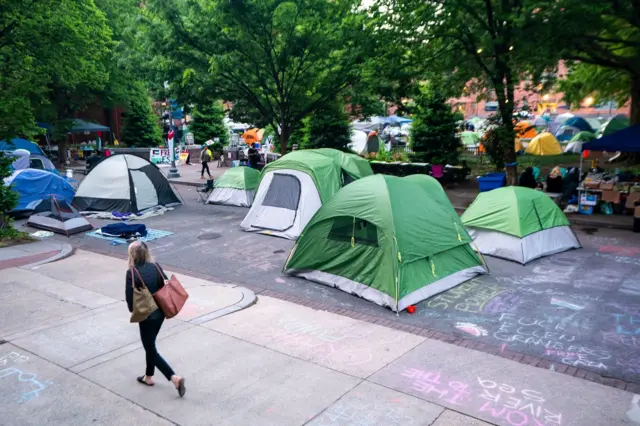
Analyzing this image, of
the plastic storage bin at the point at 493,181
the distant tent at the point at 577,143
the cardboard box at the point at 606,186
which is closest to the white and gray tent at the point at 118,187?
the plastic storage bin at the point at 493,181

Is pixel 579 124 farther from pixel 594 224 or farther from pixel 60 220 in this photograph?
pixel 60 220

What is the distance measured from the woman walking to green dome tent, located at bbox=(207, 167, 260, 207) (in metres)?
12.3

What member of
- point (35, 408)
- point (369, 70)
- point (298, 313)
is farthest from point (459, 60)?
point (35, 408)

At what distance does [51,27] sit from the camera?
1803 centimetres

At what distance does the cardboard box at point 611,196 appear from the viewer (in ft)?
47.2

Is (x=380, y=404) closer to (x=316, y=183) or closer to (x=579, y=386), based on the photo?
(x=579, y=386)

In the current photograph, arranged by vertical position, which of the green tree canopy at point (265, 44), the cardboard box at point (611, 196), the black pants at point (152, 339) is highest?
the green tree canopy at point (265, 44)

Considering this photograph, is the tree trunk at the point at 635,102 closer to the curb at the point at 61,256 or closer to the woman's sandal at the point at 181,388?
A: the curb at the point at 61,256

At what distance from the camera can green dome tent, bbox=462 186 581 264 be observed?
10508 mm

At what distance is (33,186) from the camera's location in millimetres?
16625

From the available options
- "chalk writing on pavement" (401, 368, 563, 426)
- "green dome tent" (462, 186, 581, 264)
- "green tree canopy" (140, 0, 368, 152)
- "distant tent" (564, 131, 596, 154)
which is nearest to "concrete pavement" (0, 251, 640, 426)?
"chalk writing on pavement" (401, 368, 563, 426)

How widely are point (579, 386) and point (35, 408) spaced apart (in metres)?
5.93

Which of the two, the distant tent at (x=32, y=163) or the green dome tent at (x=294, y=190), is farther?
the distant tent at (x=32, y=163)

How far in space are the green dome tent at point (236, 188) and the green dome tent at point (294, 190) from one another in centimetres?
363
